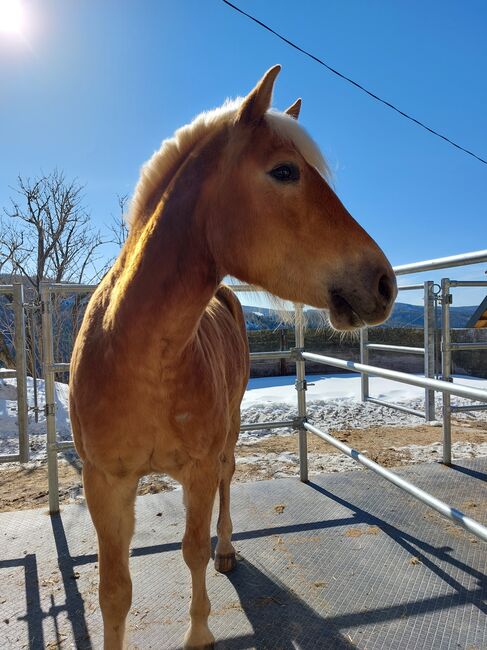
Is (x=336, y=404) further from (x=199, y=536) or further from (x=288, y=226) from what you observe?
(x=288, y=226)

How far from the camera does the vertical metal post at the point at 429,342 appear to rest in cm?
609

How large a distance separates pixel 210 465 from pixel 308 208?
3.59 feet

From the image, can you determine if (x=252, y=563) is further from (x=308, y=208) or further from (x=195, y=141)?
(x=195, y=141)

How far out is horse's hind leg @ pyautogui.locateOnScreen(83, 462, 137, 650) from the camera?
1.72 meters

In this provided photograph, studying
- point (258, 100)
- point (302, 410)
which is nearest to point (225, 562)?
point (302, 410)

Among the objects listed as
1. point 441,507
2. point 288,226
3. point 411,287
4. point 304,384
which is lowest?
point 441,507

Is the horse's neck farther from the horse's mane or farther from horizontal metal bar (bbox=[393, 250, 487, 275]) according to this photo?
horizontal metal bar (bbox=[393, 250, 487, 275])

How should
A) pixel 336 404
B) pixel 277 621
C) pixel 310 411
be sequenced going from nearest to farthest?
pixel 277 621 < pixel 310 411 < pixel 336 404

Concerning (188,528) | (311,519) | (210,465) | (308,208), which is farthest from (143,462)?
(311,519)

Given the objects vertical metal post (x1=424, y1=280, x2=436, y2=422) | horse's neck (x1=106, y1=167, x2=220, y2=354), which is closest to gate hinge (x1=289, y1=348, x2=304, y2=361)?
horse's neck (x1=106, y1=167, x2=220, y2=354)

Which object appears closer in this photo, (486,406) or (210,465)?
(210,465)

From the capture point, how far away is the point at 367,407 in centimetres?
717

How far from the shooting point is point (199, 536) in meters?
1.87

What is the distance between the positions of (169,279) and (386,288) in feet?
2.35
